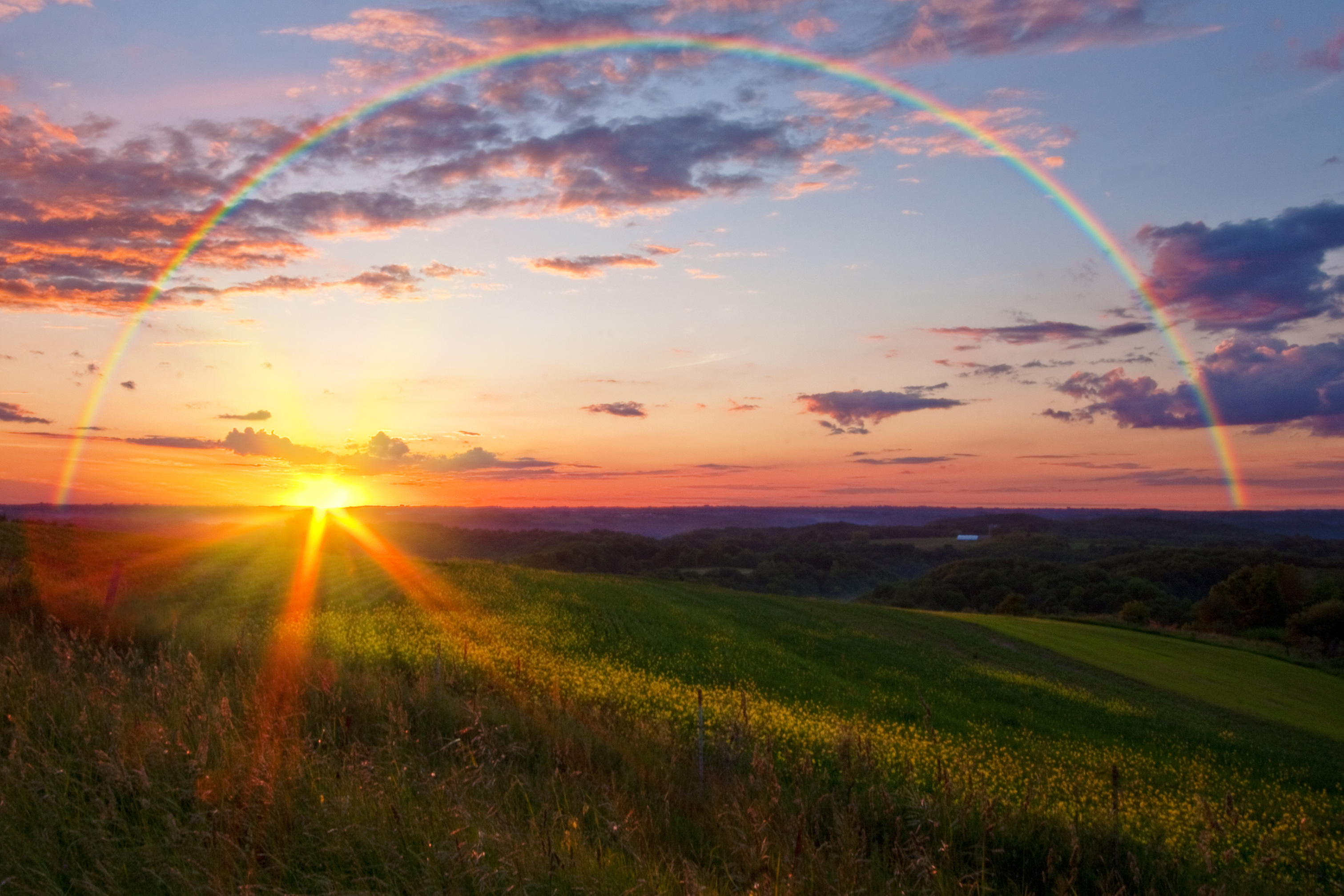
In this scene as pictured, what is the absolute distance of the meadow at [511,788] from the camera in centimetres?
452

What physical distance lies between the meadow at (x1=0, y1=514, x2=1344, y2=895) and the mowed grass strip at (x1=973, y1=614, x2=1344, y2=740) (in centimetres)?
1696

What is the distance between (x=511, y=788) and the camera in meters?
5.67

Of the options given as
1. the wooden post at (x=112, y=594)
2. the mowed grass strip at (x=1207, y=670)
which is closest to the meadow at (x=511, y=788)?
the wooden post at (x=112, y=594)

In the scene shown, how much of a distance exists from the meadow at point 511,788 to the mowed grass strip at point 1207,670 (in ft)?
55.6

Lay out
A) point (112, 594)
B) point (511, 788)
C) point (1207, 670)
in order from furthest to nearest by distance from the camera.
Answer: point (1207, 670) → point (112, 594) → point (511, 788)

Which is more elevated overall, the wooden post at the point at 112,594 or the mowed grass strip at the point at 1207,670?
the wooden post at the point at 112,594

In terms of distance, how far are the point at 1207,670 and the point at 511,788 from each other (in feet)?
151

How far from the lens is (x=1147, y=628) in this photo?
192 ft

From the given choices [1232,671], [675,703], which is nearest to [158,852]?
[675,703]

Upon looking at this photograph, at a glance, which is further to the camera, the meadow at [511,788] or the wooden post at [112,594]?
the wooden post at [112,594]

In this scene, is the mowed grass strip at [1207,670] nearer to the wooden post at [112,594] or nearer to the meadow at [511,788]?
the meadow at [511,788]

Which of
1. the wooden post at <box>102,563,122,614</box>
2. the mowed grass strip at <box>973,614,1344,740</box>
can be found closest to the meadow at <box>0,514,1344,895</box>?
the wooden post at <box>102,563,122,614</box>

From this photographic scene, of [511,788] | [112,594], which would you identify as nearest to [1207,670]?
[511,788]

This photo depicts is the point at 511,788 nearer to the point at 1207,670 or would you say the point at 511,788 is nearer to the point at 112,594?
the point at 112,594
